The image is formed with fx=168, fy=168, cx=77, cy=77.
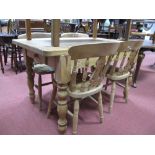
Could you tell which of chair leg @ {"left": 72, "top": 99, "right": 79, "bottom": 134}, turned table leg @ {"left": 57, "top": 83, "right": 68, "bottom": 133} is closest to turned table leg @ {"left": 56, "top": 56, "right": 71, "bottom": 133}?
turned table leg @ {"left": 57, "top": 83, "right": 68, "bottom": 133}

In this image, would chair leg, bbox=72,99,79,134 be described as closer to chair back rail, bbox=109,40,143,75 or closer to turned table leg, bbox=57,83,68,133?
turned table leg, bbox=57,83,68,133

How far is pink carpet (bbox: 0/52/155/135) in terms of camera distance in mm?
1640

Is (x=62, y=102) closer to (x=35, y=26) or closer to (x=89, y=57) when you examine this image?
(x=89, y=57)

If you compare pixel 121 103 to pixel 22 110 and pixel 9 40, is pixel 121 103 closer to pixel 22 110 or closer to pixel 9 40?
pixel 22 110

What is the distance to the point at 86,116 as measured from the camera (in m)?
1.89

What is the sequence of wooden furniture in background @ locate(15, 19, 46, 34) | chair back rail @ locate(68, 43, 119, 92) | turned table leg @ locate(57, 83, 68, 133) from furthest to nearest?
wooden furniture in background @ locate(15, 19, 46, 34) → turned table leg @ locate(57, 83, 68, 133) → chair back rail @ locate(68, 43, 119, 92)

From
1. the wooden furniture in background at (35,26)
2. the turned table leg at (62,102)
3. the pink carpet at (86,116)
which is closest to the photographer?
the turned table leg at (62,102)

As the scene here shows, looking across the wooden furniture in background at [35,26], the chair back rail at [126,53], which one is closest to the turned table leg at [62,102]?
the chair back rail at [126,53]

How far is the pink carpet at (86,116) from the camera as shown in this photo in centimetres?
164

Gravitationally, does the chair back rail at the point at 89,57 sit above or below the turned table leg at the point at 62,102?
above

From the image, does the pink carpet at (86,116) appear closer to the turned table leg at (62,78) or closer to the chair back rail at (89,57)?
the turned table leg at (62,78)

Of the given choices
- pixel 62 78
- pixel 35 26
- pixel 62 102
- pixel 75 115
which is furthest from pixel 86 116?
pixel 35 26
